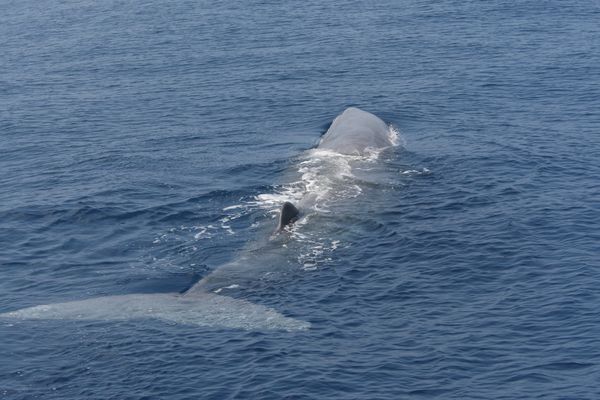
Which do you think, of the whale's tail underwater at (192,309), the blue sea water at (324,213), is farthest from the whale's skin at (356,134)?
the whale's tail underwater at (192,309)

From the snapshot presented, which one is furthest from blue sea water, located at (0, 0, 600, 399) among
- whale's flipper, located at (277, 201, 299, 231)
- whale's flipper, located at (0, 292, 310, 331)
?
whale's flipper, located at (277, 201, 299, 231)

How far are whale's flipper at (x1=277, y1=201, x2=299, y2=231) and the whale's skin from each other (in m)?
14.5

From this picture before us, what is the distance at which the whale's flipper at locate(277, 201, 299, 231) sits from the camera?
53.4 meters

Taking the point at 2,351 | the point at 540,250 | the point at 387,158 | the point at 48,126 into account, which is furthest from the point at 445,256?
the point at 48,126

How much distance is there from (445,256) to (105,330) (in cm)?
1866

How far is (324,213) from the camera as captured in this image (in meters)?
56.9

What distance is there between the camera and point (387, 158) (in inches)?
2670

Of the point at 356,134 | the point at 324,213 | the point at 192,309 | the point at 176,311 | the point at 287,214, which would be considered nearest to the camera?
the point at 176,311

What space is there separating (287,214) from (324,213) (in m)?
3.56

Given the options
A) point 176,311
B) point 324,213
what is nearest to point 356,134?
point 324,213

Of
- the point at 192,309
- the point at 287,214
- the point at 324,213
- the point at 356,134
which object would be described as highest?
the point at 356,134

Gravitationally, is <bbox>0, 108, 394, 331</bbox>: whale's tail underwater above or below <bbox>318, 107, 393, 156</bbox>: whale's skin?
below

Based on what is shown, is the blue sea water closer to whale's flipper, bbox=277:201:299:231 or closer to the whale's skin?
whale's flipper, bbox=277:201:299:231

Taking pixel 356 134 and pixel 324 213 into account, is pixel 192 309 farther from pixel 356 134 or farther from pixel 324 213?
pixel 356 134
